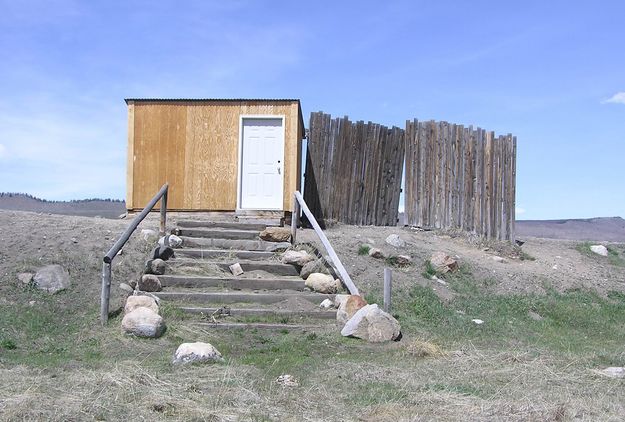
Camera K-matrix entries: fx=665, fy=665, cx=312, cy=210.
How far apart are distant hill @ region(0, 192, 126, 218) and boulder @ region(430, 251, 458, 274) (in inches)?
420

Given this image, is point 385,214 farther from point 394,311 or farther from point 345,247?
point 394,311

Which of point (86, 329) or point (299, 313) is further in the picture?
point (299, 313)

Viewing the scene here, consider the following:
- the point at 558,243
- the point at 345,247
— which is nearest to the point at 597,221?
the point at 558,243

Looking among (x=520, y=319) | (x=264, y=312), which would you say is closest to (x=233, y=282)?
(x=264, y=312)

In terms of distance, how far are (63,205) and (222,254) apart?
12.5 metres

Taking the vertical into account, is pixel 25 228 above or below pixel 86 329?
above

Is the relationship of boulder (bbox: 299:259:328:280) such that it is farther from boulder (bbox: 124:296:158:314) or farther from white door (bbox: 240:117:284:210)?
white door (bbox: 240:117:284:210)

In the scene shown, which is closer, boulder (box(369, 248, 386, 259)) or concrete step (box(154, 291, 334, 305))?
concrete step (box(154, 291, 334, 305))

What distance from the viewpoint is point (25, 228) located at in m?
11.2

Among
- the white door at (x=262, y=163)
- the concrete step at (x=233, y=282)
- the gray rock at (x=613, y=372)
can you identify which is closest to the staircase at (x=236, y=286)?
the concrete step at (x=233, y=282)

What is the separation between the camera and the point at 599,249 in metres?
15.5

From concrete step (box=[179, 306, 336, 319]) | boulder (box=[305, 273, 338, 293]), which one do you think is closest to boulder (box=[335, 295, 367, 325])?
concrete step (box=[179, 306, 336, 319])

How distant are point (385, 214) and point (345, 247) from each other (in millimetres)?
4116

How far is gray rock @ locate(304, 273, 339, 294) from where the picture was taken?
390 inches
